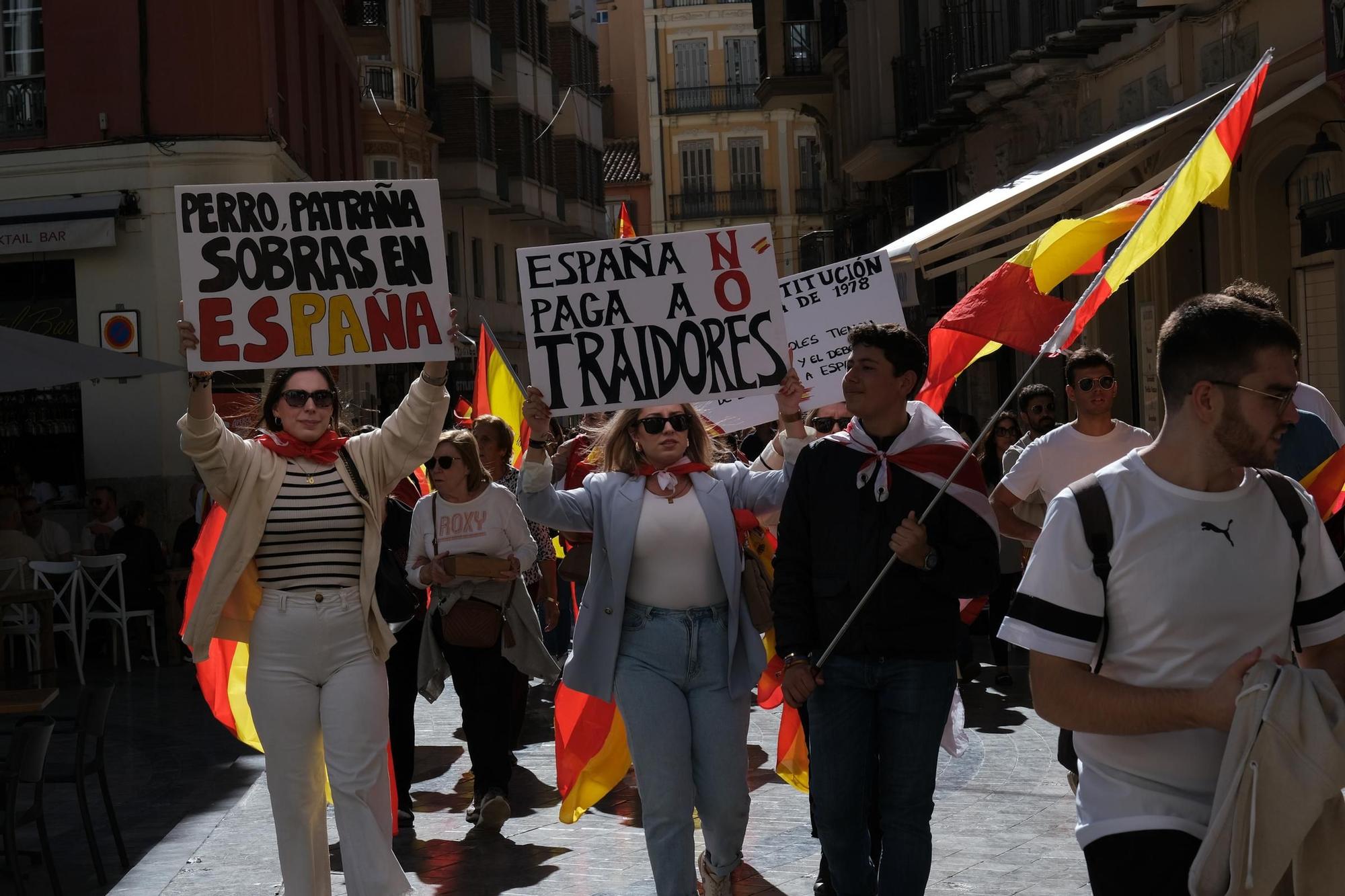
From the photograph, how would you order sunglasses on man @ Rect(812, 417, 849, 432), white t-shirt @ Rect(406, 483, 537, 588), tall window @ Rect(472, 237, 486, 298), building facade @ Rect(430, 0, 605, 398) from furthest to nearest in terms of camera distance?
1. tall window @ Rect(472, 237, 486, 298)
2. building facade @ Rect(430, 0, 605, 398)
3. sunglasses on man @ Rect(812, 417, 849, 432)
4. white t-shirt @ Rect(406, 483, 537, 588)

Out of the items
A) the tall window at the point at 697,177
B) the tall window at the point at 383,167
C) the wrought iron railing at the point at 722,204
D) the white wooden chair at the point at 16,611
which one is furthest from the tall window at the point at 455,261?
the tall window at the point at 697,177

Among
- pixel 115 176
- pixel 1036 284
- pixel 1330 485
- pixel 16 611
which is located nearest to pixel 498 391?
pixel 1036 284

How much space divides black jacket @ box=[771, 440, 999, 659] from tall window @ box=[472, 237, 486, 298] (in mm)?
39091

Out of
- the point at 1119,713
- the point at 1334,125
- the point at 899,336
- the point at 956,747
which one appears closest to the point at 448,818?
the point at 956,747

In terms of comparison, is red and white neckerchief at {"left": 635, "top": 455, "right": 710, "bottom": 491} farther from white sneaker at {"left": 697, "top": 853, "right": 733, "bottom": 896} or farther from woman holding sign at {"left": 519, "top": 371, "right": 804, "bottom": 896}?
white sneaker at {"left": 697, "top": 853, "right": 733, "bottom": 896}

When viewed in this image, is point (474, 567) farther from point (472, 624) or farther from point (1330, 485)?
point (1330, 485)

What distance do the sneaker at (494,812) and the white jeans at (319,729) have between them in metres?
2.07

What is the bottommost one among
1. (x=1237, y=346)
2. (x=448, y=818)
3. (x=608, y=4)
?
(x=448, y=818)

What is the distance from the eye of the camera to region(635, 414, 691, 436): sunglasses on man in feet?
22.6

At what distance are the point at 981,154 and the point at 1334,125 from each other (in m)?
11.5

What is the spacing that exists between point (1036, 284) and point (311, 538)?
291cm

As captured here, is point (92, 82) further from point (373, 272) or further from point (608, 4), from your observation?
point (608, 4)

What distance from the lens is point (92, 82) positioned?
73.6ft

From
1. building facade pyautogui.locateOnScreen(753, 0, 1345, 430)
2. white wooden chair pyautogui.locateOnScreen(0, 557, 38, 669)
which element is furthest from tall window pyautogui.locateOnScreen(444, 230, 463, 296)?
white wooden chair pyautogui.locateOnScreen(0, 557, 38, 669)
